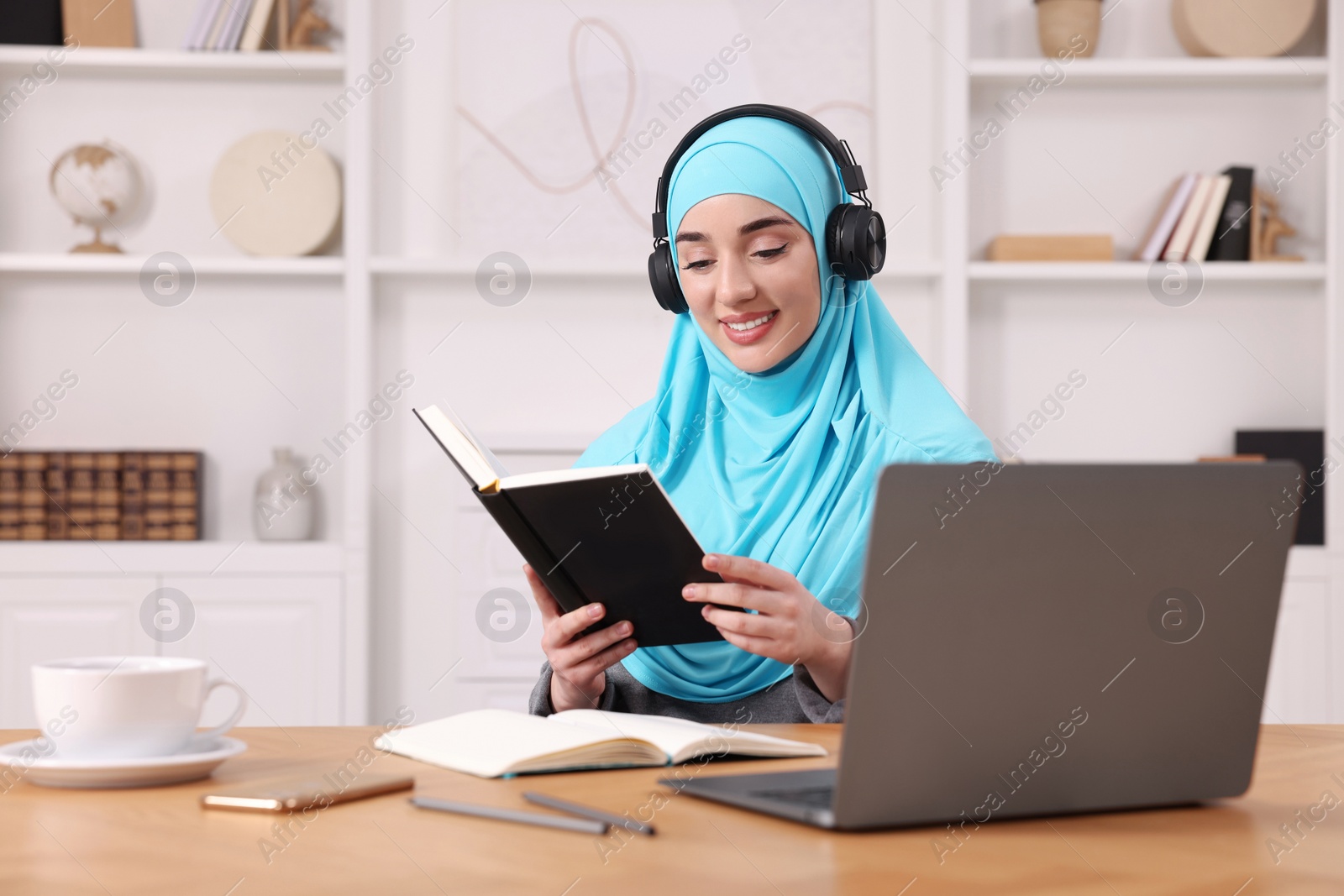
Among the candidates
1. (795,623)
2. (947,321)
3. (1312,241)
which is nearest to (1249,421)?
(1312,241)

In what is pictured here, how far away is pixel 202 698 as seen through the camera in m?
0.88

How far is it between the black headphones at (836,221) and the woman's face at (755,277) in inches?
1.9

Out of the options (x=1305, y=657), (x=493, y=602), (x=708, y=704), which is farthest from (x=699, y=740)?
(x=1305, y=657)

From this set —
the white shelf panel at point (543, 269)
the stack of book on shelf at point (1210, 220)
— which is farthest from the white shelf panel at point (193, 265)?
the stack of book on shelf at point (1210, 220)

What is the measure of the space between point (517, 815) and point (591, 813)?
0.05m

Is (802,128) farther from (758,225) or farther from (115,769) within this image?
(115,769)

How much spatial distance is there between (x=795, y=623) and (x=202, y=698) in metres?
0.60

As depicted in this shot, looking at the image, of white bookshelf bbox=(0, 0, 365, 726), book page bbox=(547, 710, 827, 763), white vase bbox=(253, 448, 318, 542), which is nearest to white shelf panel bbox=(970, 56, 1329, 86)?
white bookshelf bbox=(0, 0, 365, 726)

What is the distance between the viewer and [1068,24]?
121 inches

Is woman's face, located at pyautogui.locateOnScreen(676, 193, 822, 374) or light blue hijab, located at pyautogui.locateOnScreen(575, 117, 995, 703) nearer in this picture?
light blue hijab, located at pyautogui.locateOnScreen(575, 117, 995, 703)

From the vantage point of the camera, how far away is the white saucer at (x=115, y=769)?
→ 2.68 feet

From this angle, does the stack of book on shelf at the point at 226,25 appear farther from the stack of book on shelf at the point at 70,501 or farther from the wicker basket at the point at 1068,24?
the wicker basket at the point at 1068,24

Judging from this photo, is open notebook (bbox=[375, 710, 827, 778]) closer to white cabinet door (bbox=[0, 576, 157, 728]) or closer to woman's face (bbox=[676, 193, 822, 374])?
woman's face (bbox=[676, 193, 822, 374])

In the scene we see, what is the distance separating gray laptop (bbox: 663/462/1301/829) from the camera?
25.5 inches
